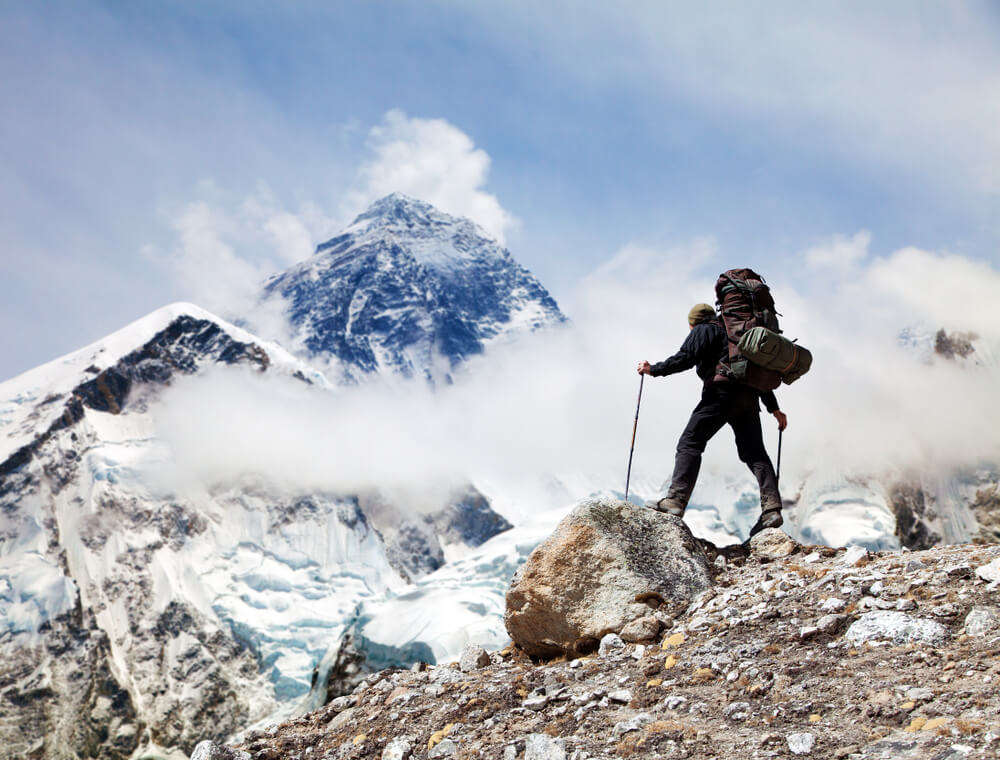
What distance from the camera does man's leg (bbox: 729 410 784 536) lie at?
416 inches

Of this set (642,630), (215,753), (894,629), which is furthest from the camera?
(642,630)

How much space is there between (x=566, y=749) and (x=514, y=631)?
386cm

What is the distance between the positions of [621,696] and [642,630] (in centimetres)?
165

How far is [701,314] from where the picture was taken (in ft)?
35.0

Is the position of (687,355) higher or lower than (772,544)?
higher

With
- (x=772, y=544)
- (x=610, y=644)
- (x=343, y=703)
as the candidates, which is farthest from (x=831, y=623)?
(x=343, y=703)

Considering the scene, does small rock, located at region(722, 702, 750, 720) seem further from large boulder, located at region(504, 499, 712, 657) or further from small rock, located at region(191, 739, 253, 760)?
small rock, located at region(191, 739, 253, 760)

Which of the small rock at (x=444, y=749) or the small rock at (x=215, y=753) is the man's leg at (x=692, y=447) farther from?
the small rock at (x=215, y=753)

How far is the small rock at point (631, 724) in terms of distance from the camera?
554 cm

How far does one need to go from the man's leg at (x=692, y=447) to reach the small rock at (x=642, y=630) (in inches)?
92.8

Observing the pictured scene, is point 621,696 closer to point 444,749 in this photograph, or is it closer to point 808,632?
point 444,749

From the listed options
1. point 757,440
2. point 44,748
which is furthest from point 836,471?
point 44,748

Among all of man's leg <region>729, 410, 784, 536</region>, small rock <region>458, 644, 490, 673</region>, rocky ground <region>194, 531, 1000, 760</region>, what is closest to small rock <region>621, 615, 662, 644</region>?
rocky ground <region>194, 531, 1000, 760</region>

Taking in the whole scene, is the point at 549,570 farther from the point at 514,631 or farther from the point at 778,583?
the point at 778,583
